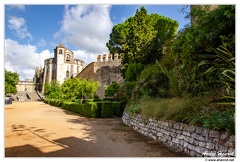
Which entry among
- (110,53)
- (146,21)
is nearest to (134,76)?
(146,21)

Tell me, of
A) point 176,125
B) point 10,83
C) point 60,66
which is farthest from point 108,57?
point 60,66

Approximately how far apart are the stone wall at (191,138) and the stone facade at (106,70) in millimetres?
20457

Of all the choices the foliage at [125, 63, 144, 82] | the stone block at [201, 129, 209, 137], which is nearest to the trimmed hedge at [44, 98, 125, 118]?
the foliage at [125, 63, 144, 82]

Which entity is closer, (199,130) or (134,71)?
(199,130)

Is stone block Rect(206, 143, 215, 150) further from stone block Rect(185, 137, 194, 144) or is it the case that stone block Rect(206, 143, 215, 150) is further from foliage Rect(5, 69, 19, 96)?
foliage Rect(5, 69, 19, 96)

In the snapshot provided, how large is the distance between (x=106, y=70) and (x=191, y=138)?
78.1 feet

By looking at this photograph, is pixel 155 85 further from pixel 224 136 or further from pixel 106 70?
pixel 106 70

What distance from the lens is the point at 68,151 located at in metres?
4.04

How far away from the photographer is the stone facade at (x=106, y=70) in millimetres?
26188

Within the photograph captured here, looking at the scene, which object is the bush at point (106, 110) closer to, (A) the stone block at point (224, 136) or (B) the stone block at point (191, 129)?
(B) the stone block at point (191, 129)

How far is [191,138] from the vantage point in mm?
3750

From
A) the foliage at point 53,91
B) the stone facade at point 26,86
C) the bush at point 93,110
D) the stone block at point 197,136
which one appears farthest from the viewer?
the stone facade at point 26,86

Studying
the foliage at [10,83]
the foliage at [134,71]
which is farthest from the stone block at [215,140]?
the foliage at [10,83]

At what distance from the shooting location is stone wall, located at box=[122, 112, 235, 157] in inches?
118
